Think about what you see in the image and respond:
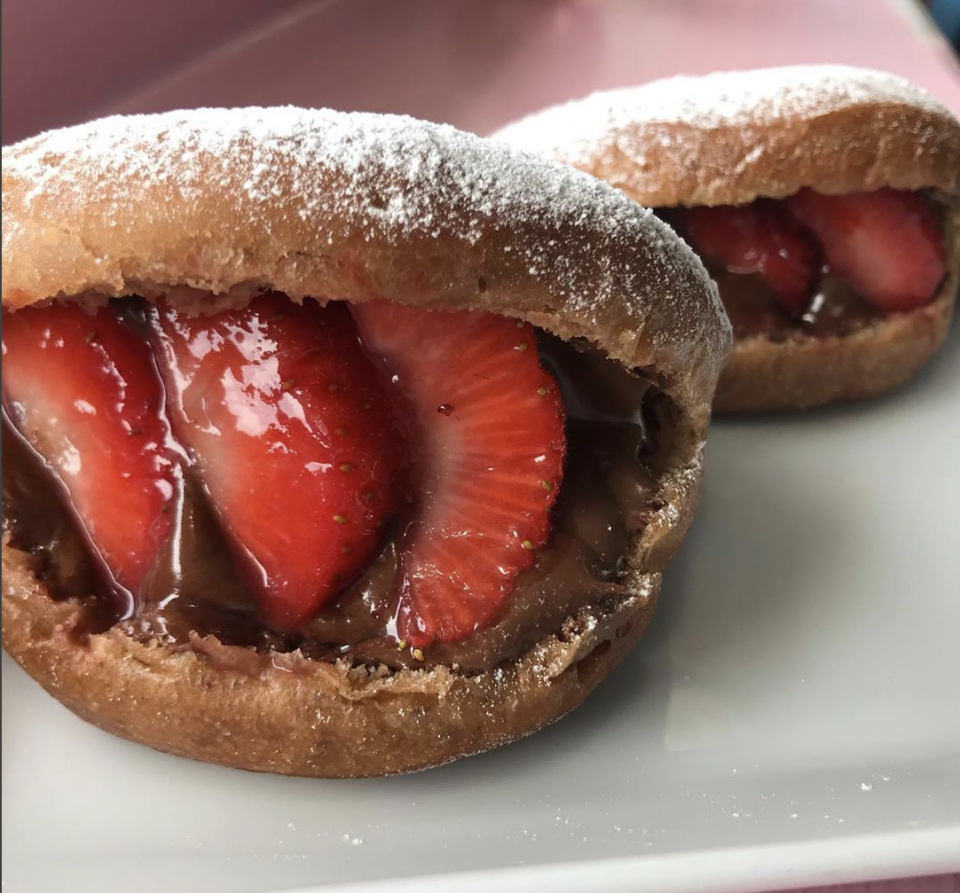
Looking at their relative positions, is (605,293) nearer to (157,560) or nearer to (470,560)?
(470,560)

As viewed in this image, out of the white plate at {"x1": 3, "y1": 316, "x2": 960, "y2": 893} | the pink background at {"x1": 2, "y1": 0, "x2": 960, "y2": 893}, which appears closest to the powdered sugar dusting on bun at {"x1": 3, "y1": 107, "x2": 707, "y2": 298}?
the white plate at {"x1": 3, "y1": 316, "x2": 960, "y2": 893}

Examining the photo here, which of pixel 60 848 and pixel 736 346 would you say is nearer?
pixel 60 848

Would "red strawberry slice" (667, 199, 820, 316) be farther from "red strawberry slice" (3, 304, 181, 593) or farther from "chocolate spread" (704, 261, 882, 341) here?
"red strawberry slice" (3, 304, 181, 593)

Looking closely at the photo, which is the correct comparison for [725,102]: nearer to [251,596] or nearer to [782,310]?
[782,310]

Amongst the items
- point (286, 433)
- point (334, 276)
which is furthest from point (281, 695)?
point (334, 276)

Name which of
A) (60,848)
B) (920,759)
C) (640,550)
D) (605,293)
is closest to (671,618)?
(640,550)

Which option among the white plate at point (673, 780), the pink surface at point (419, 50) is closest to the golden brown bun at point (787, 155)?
the white plate at point (673, 780)
